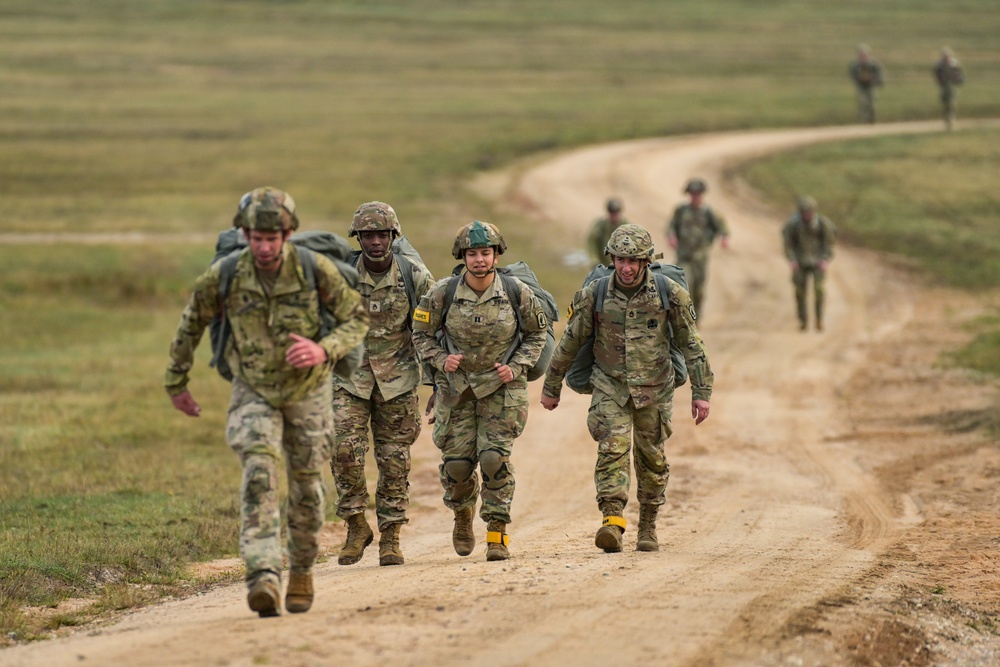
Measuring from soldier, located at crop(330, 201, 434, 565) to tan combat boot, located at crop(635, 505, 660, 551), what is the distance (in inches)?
74.6

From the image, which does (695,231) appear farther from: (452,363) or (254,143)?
(254,143)

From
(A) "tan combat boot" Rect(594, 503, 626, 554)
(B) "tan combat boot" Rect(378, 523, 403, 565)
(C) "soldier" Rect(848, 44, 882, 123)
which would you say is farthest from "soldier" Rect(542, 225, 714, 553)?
(C) "soldier" Rect(848, 44, 882, 123)

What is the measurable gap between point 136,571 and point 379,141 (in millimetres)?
37364

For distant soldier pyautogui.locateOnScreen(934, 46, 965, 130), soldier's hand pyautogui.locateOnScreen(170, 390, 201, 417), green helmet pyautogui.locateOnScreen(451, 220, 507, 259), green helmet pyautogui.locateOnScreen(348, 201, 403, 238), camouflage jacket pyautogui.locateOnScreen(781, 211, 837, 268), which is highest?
distant soldier pyautogui.locateOnScreen(934, 46, 965, 130)

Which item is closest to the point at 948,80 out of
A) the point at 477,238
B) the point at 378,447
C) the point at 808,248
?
the point at 808,248

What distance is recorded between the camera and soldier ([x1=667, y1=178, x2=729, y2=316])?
23797 mm

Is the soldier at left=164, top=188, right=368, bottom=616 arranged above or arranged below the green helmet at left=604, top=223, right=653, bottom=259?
below

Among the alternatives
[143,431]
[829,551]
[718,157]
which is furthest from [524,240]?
[829,551]

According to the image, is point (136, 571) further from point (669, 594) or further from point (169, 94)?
point (169, 94)

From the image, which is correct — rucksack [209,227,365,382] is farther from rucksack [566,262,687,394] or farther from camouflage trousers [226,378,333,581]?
rucksack [566,262,687,394]

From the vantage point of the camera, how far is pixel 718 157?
43031mm

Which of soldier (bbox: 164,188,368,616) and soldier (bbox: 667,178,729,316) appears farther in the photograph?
soldier (bbox: 667,178,729,316)

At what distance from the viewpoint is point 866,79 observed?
4941 centimetres

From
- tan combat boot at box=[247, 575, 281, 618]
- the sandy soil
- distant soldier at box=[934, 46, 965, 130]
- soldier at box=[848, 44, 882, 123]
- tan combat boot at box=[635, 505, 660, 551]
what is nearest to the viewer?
the sandy soil
